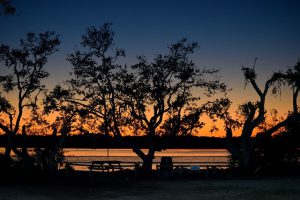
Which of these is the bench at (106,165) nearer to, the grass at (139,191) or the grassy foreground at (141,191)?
the grass at (139,191)

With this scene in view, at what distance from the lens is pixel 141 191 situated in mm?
18656

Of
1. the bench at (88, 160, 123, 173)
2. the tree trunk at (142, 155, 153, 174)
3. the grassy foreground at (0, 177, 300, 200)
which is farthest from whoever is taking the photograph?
the tree trunk at (142, 155, 153, 174)

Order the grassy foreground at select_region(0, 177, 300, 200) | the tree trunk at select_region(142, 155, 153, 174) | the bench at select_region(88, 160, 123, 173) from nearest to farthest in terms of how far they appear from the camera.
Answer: the grassy foreground at select_region(0, 177, 300, 200)
the bench at select_region(88, 160, 123, 173)
the tree trunk at select_region(142, 155, 153, 174)

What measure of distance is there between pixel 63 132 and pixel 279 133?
15.5 metres

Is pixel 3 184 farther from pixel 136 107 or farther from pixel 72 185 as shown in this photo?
pixel 136 107

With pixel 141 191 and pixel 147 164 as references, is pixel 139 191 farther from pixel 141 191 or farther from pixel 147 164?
pixel 147 164

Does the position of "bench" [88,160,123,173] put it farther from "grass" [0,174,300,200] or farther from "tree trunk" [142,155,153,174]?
"grass" [0,174,300,200]

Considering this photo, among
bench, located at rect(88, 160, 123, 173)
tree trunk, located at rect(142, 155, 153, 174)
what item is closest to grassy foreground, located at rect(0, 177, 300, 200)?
bench, located at rect(88, 160, 123, 173)

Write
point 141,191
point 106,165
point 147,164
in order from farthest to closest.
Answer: point 147,164, point 106,165, point 141,191

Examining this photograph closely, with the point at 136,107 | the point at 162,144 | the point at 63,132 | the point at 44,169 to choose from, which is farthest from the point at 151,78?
the point at 44,169

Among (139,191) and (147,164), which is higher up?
(147,164)

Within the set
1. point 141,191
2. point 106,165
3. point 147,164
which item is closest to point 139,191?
point 141,191

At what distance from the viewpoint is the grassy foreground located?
16391 millimetres

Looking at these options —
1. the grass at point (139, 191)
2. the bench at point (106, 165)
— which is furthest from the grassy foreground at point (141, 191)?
the bench at point (106, 165)
